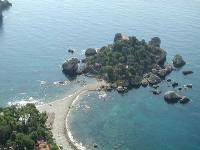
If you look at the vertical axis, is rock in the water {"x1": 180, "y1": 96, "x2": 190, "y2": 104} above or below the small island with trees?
below

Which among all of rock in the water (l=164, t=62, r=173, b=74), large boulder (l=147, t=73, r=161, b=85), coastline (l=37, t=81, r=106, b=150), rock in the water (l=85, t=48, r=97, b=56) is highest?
rock in the water (l=85, t=48, r=97, b=56)

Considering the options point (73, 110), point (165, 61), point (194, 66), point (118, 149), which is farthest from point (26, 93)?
point (194, 66)

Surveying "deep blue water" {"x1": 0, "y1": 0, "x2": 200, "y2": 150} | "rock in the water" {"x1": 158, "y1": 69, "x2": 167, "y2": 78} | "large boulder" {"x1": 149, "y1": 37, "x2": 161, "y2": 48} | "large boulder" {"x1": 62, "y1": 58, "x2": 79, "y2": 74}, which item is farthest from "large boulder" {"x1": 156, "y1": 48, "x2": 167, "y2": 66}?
"large boulder" {"x1": 62, "y1": 58, "x2": 79, "y2": 74}

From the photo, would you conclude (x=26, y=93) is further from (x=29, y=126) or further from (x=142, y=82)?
(x=142, y=82)

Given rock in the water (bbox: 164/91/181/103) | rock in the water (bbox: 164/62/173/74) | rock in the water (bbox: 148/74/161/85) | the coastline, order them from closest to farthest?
the coastline, rock in the water (bbox: 164/91/181/103), rock in the water (bbox: 148/74/161/85), rock in the water (bbox: 164/62/173/74)

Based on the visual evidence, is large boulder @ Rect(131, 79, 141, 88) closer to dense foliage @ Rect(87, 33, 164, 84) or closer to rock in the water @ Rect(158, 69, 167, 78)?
dense foliage @ Rect(87, 33, 164, 84)

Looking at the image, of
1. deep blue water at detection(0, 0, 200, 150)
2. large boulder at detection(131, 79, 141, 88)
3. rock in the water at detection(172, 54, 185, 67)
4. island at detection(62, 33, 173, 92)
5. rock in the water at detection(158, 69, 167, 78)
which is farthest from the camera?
rock in the water at detection(172, 54, 185, 67)

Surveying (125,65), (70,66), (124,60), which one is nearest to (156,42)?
(124,60)
